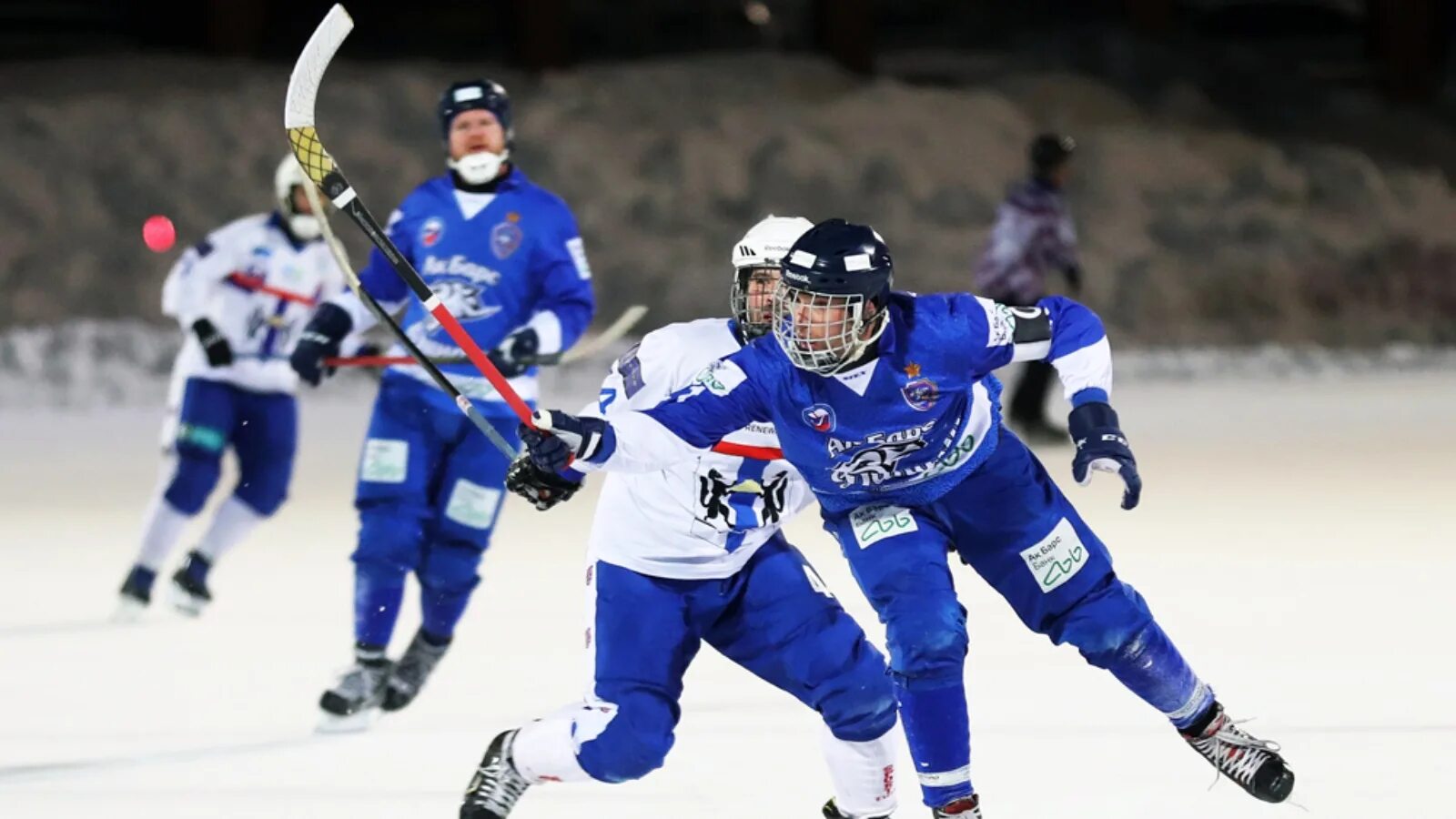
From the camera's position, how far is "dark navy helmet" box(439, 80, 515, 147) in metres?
5.64

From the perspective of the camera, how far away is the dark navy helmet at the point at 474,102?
5.64 meters

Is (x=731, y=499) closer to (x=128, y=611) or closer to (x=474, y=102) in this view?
(x=474, y=102)

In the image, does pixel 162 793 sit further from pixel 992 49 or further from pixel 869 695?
pixel 992 49

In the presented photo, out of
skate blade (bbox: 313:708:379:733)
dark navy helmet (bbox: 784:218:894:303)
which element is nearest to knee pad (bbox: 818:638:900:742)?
dark navy helmet (bbox: 784:218:894:303)

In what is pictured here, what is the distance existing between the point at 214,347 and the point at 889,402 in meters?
3.47

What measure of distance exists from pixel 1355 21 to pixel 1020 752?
15449mm

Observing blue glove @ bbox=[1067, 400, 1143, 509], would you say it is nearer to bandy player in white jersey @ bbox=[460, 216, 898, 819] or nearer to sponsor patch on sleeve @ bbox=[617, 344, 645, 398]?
bandy player in white jersey @ bbox=[460, 216, 898, 819]

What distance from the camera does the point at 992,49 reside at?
18.0 m

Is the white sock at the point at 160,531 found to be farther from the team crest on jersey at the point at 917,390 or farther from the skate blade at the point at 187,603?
the team crest on jersey at the point at 917,390

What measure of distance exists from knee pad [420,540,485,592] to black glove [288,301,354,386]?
0.54m

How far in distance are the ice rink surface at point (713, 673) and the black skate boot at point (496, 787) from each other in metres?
0.48

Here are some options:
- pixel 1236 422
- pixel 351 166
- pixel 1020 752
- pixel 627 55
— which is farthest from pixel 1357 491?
pixel 627 55

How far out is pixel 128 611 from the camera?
6.66 metres

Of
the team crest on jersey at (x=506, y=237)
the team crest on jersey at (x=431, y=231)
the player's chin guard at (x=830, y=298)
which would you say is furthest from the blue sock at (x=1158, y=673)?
the team crest on jersey at (x=431, y=231)
